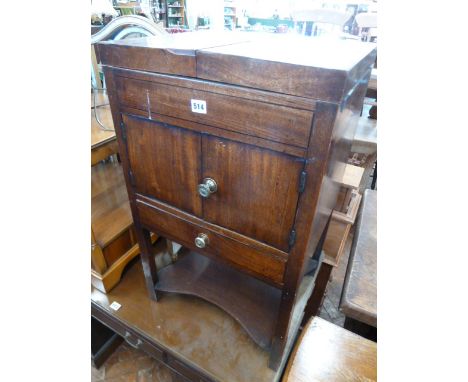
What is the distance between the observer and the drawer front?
0.63 metres

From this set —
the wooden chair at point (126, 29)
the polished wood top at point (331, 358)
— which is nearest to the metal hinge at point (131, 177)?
the wooden chair at point (126, 29)

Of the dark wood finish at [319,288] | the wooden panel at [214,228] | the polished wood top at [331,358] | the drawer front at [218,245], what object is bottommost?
the dark wood finish at [319,288]

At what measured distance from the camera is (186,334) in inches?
35.7

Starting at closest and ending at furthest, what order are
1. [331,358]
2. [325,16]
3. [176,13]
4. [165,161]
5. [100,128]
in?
[165,161] → [331,358] → [100,128] → [325,16] → [176,13]

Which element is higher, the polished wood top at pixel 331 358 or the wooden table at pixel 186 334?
the polished wood top at pixel 331 358

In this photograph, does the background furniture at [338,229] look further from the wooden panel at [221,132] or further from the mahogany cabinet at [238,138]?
the wooden panel at [221,132]

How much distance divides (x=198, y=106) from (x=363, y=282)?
2.29 feet

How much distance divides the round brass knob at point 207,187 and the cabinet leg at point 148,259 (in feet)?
1.05

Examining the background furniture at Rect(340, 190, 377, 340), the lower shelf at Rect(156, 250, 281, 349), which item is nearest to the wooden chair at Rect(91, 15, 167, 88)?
the lower shelf at Rect(156, 250, 281, 349)

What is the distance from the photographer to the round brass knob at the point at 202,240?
68 centimetres

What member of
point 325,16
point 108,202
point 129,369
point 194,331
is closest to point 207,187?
point 194,331

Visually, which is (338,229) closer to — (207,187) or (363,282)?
(363,282)

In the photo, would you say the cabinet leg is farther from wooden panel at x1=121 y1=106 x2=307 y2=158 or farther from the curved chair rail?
the curved chair rail
